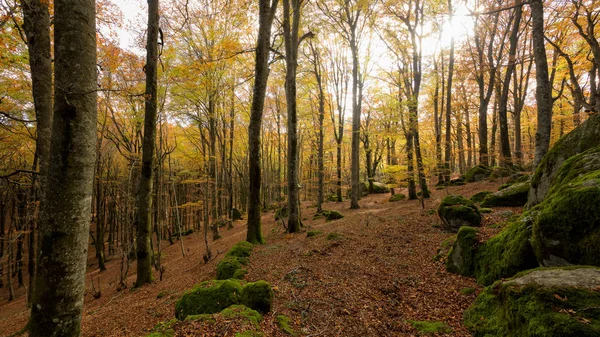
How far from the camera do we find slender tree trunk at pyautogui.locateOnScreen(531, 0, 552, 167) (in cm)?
798

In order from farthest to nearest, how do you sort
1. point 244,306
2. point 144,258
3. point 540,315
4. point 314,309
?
point 144,258
point 314,309
point 244,306
point 540,315

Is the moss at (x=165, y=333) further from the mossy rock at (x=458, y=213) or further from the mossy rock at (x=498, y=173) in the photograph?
the mossy rock at (x=498, y=173)

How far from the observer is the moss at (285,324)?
3.57m

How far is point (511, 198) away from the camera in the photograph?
8602 mm

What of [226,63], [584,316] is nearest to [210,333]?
[584,316]

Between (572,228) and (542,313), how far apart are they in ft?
5.33

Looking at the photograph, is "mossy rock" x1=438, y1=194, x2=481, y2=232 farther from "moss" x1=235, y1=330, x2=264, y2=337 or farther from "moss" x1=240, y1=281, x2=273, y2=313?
"moss" x1=235, y1=330, x2=264, y2=337

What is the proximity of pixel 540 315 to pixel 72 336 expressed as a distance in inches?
170

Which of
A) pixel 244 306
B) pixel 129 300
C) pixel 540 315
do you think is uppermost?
pixel 540 315

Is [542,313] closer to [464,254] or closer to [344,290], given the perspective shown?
[344,290]

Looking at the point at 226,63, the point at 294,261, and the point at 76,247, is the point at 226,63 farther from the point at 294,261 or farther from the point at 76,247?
the point at 76,247

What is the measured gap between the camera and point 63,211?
2119 millimetres

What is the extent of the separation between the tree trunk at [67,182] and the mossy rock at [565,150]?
784cm

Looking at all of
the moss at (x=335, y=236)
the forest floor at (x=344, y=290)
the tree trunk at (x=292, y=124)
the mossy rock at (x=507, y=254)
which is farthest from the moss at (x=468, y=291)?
the tree trunk at (x=292, y=124)
